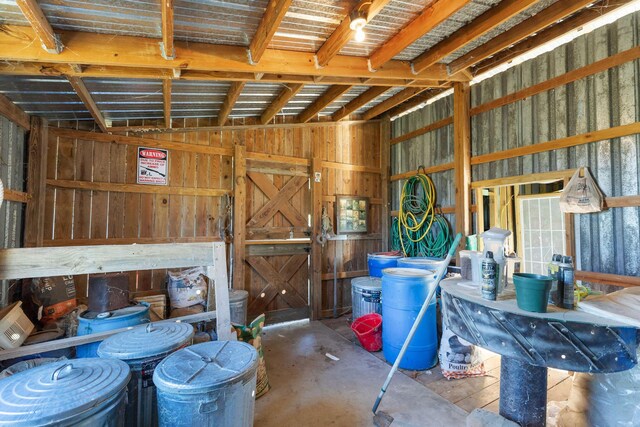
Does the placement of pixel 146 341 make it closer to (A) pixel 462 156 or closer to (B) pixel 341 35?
(B) pixel 341 35

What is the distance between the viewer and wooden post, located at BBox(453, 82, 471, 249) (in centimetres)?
413

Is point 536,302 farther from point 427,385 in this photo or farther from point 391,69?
point 391,69

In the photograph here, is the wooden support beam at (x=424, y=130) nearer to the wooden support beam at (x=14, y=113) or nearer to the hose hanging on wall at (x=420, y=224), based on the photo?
the hose hanging on wall at (x=420, y=224)

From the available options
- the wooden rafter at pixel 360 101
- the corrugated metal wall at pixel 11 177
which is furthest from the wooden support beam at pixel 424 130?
the corrugated metal wall at pixel 11 177

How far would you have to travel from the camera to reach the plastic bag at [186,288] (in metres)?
3.63

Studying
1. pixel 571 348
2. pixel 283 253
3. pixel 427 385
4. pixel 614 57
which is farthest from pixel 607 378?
pixel 283 253

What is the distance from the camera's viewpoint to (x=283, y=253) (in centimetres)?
483

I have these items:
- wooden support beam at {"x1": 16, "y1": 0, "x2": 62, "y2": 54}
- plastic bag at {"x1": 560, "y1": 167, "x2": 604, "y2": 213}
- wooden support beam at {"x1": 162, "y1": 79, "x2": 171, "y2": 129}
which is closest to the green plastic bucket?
plastic bag at {"x1": 560, "y1": 167, "x2": 604, "y2": 213}

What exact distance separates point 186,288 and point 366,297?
2.26 metres

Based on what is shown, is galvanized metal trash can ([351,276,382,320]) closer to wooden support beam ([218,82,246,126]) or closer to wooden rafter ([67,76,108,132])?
wooden support beam ([218,82,246,126])

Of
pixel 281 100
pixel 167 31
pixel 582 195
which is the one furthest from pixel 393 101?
pixel 167 31

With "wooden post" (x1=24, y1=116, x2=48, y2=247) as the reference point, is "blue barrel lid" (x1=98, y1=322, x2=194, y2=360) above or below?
below

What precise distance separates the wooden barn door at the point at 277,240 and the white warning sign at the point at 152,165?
111 cm

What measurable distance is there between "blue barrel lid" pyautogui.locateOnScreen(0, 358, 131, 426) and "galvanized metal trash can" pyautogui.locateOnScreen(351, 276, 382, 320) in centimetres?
303
